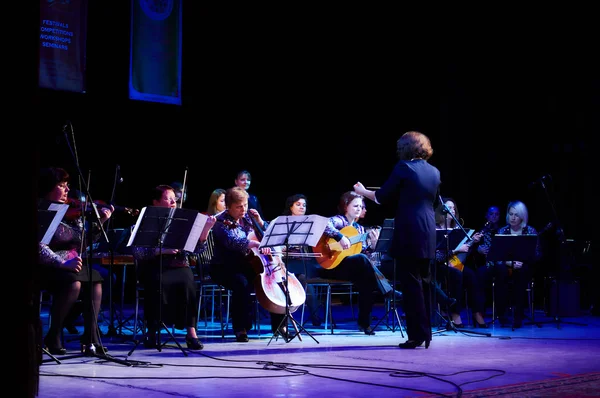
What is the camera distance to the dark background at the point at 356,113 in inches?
439

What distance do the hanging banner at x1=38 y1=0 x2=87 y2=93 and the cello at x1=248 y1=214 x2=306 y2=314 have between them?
3.04 m

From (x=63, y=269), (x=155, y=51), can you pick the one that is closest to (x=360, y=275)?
(x=63, y=269)

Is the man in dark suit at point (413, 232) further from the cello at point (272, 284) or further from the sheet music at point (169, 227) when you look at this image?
the sheet music at point (169, 227)

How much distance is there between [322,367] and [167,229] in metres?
1.62

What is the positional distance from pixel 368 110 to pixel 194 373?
8.41 metres

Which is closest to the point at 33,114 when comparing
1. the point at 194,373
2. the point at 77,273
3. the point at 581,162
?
the point at 194,373

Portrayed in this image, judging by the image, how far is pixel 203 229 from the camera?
5.89m

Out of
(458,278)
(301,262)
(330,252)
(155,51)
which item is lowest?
(458,278)

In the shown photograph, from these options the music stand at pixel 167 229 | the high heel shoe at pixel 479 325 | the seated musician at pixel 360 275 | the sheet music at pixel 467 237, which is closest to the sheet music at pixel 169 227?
the music stand at pixel 167 229

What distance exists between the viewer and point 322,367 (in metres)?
4.64

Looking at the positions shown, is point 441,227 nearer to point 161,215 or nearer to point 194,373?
point 161,215

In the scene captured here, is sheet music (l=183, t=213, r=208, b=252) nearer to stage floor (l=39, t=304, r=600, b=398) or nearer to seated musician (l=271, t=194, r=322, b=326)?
stage floor (l=39, t=304, r=600, b=398)

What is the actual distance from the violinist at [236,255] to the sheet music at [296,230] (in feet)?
0.97

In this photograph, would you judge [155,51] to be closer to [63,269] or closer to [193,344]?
[63,269]
